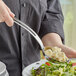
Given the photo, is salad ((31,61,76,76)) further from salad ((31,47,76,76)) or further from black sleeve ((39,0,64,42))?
black sleeve ((39,0,64,42))

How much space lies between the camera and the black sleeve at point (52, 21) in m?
1.08

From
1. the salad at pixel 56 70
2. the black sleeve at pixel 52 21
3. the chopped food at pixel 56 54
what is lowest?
the salad at pixel 56 70

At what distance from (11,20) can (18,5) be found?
0.23m

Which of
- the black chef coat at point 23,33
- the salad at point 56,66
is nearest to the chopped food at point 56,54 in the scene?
the salad at point 56,66

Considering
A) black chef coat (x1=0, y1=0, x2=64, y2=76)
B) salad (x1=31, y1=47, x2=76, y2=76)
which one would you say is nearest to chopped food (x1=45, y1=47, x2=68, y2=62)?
salad (x1=31, y1=47, x2=76, y2=76)

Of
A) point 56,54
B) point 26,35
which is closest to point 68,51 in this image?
point 56,54

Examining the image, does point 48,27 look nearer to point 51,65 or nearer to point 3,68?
point 51,65

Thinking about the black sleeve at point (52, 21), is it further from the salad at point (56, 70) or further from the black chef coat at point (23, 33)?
the salad at point (56, 70)

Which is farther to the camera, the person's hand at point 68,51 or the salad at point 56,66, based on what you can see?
the person's hand at point 68,51

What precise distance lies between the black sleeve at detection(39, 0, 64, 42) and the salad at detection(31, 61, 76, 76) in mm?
207

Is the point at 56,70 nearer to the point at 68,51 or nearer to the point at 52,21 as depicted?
the point at 68,51

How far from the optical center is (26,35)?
3.31 ft

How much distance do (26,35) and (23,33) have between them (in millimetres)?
27

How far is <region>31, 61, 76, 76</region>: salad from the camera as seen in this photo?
2.78 ft
